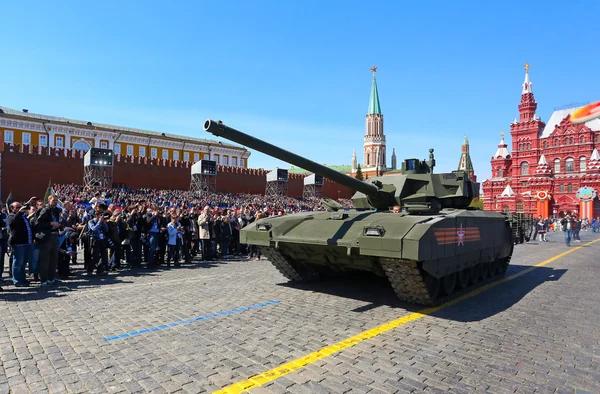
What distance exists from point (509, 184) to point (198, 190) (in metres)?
52.0

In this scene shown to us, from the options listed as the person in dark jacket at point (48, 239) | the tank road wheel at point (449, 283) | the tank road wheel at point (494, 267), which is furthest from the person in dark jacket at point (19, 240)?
the tank road wheel at point (494, 267)

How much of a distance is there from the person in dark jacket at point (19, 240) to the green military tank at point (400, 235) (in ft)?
13.6

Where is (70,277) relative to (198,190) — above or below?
below

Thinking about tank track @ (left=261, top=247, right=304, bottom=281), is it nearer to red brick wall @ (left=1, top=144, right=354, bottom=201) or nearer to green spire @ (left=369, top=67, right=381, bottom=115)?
red brick wall @ (left=1, top=144, right=354, bottom=201)

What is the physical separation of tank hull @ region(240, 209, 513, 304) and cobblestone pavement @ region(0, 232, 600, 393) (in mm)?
516

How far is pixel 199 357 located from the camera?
4488 mm

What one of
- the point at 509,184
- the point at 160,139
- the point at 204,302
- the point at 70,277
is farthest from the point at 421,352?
the point at 509,184

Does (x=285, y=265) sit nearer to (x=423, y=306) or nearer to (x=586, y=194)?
(x=423, y=306)

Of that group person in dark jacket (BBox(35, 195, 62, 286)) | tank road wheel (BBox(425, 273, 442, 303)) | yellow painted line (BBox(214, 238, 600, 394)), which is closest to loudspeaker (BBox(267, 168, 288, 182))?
person in dark jacket (BBox(35, 195, 62, 286))

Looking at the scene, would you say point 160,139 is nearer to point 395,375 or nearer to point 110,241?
point 110,241

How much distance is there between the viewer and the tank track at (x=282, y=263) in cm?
825

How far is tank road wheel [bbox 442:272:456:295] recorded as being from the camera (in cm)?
757

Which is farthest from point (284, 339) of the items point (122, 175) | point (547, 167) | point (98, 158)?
point (547, 167)

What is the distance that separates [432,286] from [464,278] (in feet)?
5.87
